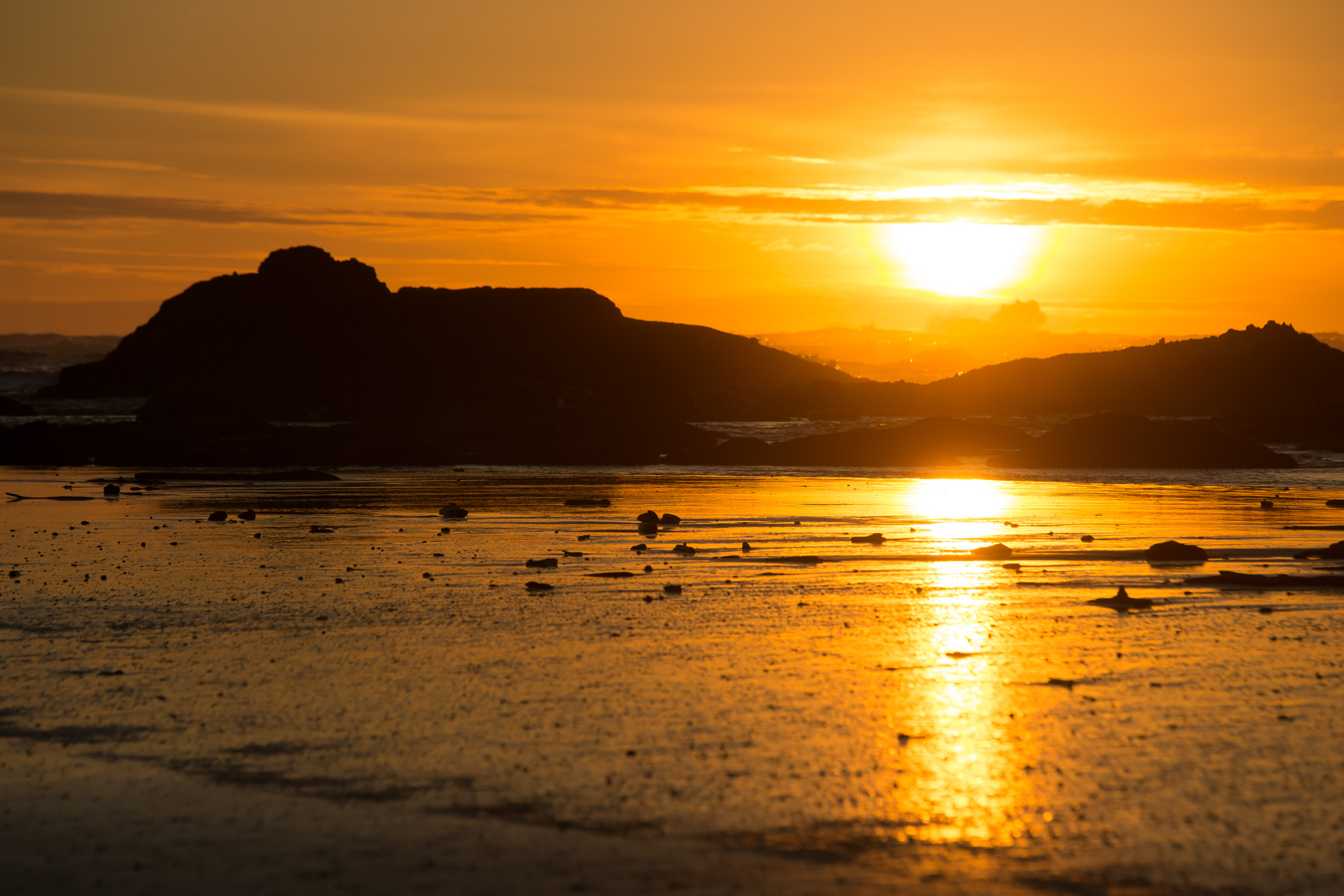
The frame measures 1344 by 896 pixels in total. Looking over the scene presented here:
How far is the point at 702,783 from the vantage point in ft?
31.6

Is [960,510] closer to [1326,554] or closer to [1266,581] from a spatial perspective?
[1326,554]

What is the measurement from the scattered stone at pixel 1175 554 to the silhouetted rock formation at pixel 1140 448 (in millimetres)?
55929

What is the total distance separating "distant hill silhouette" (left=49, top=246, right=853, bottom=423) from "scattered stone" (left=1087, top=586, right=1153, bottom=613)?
12663 centimetres

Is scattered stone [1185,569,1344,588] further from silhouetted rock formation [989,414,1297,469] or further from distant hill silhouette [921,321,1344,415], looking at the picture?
distant hill silhouette [921,321,1344,415]

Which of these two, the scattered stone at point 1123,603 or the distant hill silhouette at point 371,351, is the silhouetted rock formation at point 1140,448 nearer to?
the scattered stone at point 1123,603

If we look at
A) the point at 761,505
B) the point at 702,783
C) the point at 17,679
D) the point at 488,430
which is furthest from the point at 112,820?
the point at 488,430

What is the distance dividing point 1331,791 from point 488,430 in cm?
10310

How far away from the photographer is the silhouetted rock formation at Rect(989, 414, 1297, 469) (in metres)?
79.1

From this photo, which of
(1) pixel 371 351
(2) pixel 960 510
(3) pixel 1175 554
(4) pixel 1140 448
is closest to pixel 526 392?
(1) pixel 371 351

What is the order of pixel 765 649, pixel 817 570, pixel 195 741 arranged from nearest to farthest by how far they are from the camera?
pixel 195 741 → pixel 765 649 → pixel 817 570

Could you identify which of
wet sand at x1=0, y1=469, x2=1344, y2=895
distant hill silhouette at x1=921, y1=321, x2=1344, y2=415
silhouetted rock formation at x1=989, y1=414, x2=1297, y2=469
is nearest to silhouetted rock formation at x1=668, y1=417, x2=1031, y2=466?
silhouetted rock formation at x1=989, y1=414, x2=1297, y2=469

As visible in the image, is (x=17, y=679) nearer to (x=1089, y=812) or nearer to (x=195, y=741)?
(x=195, y=741)

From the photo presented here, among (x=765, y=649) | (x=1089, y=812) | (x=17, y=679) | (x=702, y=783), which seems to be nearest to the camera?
(x=1089, y=812)

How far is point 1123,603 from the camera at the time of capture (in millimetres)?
18531
